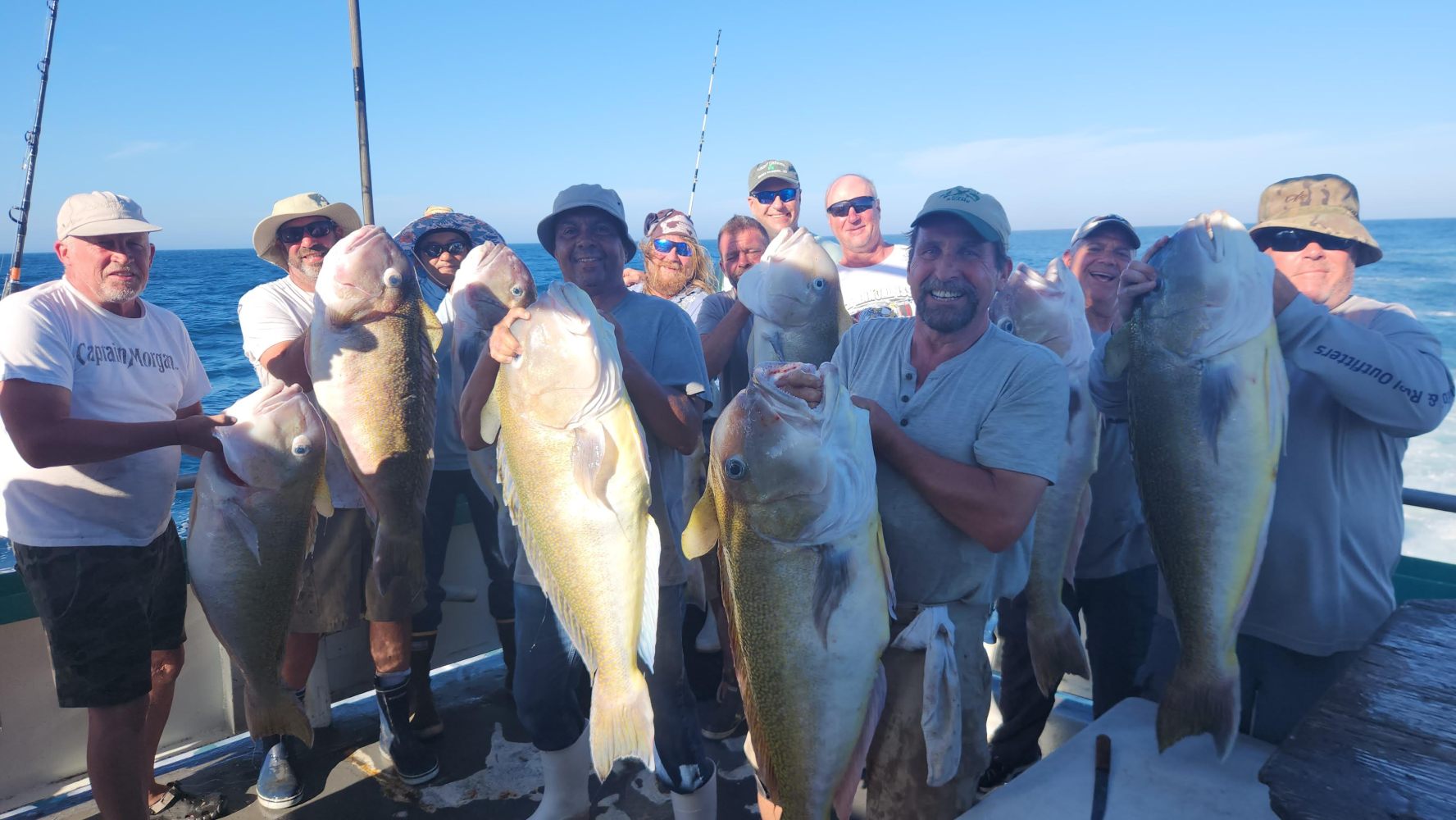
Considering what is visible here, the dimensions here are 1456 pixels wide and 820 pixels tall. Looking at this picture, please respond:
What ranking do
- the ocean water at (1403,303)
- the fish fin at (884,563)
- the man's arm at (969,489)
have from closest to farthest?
the fish fin at (884,563) → the man's arm at (969,489) → the ocean water at (1403,303)

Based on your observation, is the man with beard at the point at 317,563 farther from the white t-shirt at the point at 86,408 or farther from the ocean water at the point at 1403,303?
the ocean water at the point at 1403,303

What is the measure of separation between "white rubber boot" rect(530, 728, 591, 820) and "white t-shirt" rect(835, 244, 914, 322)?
264cm

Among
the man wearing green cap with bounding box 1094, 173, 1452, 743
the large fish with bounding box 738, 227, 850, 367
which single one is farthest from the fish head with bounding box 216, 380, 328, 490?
the man wearing green cap with bounding box 1094, 173, 1452, 743

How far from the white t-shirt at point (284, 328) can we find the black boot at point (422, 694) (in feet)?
2.74

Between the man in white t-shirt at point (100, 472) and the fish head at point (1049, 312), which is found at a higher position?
the fish head at point (1049, 312)

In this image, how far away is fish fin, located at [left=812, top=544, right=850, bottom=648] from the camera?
80.7 inches

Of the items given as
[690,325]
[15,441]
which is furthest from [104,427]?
[690,325]

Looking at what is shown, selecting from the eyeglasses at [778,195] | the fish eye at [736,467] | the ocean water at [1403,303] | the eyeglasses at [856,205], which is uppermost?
the eyeglasses at [778,195]

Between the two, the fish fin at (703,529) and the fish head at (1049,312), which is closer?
the fish fin at (703,529)

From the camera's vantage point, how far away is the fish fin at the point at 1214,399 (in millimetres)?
2371

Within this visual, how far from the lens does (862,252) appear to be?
15.6 feet

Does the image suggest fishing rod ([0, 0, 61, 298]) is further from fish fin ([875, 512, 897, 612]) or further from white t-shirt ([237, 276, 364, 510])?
fish fin ([875, 512, 897, 612])

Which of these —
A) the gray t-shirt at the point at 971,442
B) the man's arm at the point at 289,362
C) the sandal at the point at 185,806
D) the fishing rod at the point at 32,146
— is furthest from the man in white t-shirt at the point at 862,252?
the fishing rod at the point at 32,146

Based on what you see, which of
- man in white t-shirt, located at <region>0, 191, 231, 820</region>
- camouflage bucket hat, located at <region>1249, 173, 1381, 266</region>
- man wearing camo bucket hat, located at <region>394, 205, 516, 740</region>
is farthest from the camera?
man wearing camo bucket hat, located at <region>394, 205, 516, 740</region>
